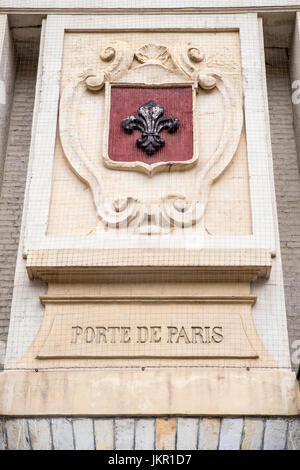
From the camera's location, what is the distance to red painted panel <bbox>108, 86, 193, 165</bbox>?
20.9 feet

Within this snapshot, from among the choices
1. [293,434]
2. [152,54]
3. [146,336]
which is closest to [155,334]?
[146,336]

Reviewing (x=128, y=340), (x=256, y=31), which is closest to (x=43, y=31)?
(x=256, y=31)

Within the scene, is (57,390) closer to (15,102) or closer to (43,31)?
(15,102)

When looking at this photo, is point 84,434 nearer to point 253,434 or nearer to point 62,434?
point 62,434

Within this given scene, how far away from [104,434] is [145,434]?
298 millimetres

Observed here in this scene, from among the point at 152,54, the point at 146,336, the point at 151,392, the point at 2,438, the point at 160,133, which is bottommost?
the point at 2,438

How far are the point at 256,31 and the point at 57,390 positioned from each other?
403 cm

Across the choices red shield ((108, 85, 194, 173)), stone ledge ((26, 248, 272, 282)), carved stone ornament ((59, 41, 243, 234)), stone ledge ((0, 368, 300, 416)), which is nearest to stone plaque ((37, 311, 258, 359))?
stone ledge ((0, 368, 300, 416))

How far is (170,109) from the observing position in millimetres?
6594

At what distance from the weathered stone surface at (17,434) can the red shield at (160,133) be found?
7.67 ft

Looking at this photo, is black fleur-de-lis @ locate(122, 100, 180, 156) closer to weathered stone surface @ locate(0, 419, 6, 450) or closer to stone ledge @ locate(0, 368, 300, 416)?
stone ledge @ locate(0, 368, 300, 416)

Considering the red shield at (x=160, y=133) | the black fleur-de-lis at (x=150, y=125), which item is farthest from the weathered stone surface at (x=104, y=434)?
the black fleur-de-lis at (x=150, y=125)

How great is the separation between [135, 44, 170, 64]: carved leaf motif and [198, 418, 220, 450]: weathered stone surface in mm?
3469

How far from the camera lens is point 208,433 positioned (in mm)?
5227
